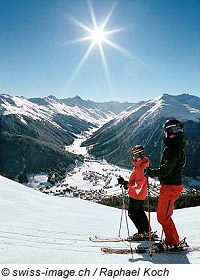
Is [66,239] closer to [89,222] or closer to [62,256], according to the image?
[62,256]

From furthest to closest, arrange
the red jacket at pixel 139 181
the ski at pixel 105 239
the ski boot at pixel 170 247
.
A: the red jacket at pixel 139 181 < the ski at pixel 105 239 < the ski boot at pixel 170 247

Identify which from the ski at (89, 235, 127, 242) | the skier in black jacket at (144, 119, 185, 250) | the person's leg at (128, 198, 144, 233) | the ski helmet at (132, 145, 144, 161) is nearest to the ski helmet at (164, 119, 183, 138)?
the skier in black jacket at (144, 119, 185, 250)

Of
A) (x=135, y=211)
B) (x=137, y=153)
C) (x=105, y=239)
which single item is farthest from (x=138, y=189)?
→ (x=105, y=239)

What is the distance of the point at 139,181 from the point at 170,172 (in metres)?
1.48

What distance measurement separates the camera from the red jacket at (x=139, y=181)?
25.4 ft

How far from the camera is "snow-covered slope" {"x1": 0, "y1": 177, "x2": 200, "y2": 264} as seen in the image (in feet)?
19.1

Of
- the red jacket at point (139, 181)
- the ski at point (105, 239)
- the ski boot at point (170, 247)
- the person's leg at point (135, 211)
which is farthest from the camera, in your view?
the person's leg at point (135, 211)

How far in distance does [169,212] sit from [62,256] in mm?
2406

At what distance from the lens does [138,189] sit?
7836 millimetres

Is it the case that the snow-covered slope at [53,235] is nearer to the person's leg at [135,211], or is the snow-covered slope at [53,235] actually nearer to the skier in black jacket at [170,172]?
the skier in black jacket at [170,172]

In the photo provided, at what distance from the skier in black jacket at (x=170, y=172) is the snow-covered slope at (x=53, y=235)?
68 cm

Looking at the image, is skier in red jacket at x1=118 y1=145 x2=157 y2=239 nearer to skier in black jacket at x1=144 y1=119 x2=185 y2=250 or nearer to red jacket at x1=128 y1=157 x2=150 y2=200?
red jacket at x1=128 y1=157 x2=150 y2=200

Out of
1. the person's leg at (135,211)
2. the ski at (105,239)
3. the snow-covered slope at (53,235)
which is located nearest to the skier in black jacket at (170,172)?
the snow-covered slope at (53,235)

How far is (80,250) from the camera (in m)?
6.50
